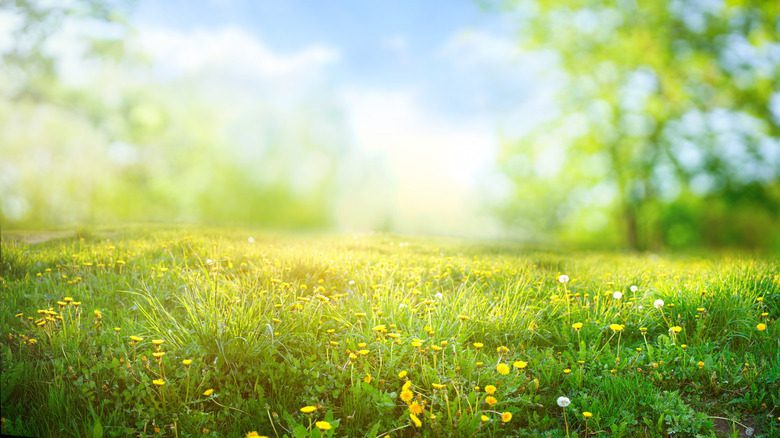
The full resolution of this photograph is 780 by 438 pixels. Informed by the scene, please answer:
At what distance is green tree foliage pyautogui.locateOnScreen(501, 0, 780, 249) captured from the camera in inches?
82.8

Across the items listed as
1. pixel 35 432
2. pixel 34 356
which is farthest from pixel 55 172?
pixel 35 432

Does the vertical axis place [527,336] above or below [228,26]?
below

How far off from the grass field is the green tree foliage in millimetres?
160

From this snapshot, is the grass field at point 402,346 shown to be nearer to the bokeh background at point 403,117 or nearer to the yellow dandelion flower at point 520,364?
the yellow dandelion flower at point 520,364

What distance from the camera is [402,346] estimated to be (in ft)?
7.13

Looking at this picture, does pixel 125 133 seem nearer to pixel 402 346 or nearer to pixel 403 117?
pixel 403 117

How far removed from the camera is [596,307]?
2.20m

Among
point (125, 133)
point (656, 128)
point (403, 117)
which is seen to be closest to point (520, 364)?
point (656, 128)

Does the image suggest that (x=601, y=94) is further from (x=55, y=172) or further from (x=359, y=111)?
(x=55, y=172)

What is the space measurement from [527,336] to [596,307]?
295 millimetres

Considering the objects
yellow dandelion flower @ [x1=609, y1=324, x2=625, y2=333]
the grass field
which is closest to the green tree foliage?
the grass field

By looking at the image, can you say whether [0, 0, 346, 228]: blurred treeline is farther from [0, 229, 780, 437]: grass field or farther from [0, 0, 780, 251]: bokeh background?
[0, 229, 780, 437]: grass field

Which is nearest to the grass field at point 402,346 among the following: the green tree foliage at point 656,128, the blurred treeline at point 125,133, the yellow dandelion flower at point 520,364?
the yellow dandelion flower at point 520,364

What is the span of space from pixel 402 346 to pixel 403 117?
1028mm
